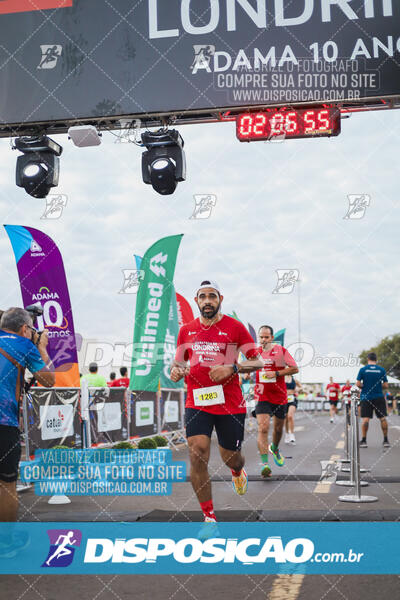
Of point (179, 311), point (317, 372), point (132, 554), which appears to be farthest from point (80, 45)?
point (317, 372)

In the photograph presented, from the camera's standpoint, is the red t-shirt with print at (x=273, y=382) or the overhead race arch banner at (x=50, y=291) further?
the overhead race arch banner at (x=50, y=291)

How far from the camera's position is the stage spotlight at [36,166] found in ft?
34.0

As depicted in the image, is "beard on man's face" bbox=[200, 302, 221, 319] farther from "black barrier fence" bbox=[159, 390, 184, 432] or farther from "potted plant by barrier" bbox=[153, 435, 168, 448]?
"black barrier fence" bbox=[159, 390, 184, 432]

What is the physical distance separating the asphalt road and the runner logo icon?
287 millimetres

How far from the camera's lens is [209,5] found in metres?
9.99

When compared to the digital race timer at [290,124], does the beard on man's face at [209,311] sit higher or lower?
lower

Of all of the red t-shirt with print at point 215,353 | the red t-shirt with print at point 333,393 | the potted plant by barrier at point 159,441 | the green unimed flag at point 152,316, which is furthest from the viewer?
the red t-shirt with print at point 333,393

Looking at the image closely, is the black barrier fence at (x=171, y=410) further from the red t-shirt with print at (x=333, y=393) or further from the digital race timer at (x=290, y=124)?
the red t-shirt with print at (x=333, y=393)

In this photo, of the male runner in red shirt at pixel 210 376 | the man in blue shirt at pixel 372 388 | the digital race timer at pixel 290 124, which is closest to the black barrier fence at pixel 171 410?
the man in blue shirt at pixel 372 388

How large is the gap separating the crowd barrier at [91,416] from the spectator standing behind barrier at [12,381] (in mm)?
3431

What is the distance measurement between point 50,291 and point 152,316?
135 inches

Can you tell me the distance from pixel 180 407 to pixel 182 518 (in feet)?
36.4

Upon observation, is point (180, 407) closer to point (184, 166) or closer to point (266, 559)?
point (184, 166)

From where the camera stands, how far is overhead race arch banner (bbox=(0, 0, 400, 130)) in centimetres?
951
